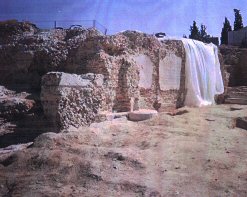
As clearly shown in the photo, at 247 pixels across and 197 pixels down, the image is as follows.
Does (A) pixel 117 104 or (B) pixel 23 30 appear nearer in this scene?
(A) pixel 117 104

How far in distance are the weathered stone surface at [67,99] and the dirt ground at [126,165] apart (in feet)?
1.18

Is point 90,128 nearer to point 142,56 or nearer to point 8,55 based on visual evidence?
point 142,56

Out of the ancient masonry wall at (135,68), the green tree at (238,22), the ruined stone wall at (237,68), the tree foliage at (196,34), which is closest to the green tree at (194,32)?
the tree foliage at (196,34)

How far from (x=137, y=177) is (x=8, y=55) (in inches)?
406

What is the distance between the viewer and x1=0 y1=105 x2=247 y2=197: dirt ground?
4164 mm

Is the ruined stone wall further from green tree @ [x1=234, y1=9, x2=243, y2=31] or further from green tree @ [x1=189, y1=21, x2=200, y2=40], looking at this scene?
green tree @ [x1=234, y1=9, x2=243, y2=31]

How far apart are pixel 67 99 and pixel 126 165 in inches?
98.8

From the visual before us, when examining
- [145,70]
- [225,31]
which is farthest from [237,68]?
[145,70]

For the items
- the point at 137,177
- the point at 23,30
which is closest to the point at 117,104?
the point at 137,177

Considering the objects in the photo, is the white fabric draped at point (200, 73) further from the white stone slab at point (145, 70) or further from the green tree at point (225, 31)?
the green tree at point (225, 31)

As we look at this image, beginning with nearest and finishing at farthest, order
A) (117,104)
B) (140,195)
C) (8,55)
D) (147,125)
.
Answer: (140,195), (147,125), (117,104), (8,55)

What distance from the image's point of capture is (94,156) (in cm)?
525

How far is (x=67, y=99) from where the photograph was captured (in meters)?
6.82

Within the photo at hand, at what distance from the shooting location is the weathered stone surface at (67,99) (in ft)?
22.0
